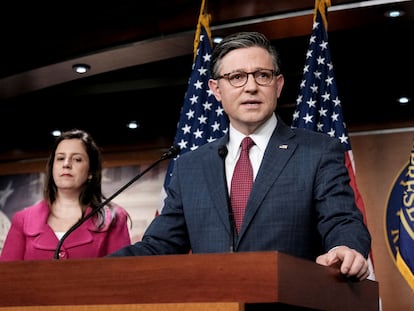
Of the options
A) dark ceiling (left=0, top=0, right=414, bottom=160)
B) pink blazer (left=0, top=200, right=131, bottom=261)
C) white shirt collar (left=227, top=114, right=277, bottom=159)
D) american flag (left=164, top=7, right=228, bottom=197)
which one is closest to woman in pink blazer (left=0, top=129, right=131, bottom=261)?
pink blazer (left=0, top=200, right=131, bottom=261)

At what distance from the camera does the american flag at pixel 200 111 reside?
4.66 m

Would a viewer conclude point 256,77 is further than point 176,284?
Yes

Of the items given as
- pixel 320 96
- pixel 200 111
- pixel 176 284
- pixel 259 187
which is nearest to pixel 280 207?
pixel 259 187

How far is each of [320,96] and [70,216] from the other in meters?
1.64

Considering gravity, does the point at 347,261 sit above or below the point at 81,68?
below

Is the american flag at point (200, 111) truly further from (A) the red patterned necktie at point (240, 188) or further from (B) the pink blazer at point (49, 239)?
(A) the red patterned necktie at point (240, 188)

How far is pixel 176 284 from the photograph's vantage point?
162 cm

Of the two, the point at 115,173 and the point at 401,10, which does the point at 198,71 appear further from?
the point at 115,173

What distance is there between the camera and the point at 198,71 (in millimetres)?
4812

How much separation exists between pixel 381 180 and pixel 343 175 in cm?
478

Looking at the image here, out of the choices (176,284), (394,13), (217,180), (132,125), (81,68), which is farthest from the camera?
(132,125)

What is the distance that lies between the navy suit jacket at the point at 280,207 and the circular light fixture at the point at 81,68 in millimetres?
3798

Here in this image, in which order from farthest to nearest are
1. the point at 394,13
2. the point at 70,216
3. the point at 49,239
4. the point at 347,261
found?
the point at 394,13 → the point at 70,216 → the point at 49,239 → the point at 347,261

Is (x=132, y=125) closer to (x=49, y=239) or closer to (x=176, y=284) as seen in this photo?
(x=49, y=239)
